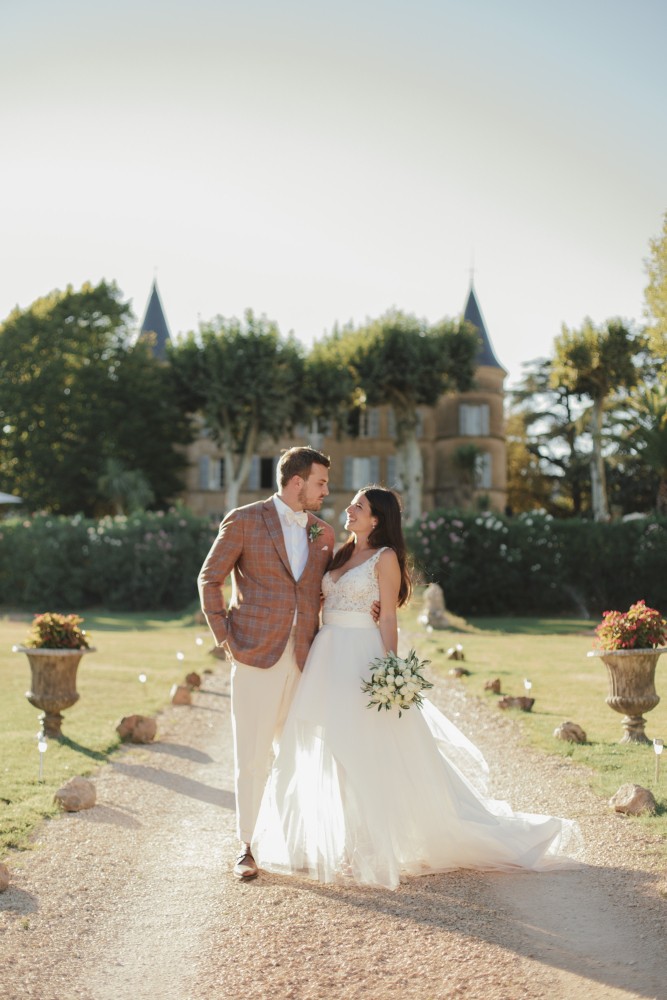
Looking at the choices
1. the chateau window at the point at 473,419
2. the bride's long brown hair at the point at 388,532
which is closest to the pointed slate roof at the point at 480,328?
the chateau window at the point at 473,419

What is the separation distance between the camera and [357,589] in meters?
5.34

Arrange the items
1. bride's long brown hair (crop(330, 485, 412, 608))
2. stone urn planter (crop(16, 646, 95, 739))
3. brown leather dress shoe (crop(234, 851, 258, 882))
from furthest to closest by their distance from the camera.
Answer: stone urn planter (crop(16, 646, 95, 739)), bride's long brown hair (crop(330, 485, 412, 608)), brown leather dress shoe (crop(234, 851, 258, 882))

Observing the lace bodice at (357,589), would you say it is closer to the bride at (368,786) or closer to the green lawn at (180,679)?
the bride at (368,786)

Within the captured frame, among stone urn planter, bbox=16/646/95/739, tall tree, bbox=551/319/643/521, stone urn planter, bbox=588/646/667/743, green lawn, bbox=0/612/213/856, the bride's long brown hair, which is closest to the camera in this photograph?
the bride's long brown hair

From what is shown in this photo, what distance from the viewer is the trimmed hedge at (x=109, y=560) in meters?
27.7

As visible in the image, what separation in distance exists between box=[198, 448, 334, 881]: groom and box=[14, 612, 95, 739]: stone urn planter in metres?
3.51

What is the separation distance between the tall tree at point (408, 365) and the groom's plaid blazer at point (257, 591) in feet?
98.9

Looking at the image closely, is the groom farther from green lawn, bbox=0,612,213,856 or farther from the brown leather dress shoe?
green lawn, bbox=0,612,213,856

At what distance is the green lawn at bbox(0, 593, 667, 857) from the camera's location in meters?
6.97

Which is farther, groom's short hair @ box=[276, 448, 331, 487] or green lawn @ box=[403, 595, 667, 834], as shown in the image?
green lawn @ box=[403, 595, 667, 834]

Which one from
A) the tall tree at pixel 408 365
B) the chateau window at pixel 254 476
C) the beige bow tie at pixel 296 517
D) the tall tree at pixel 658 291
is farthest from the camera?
the chateau window at pixel 254 476

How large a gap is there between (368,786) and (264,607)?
102 centimetres

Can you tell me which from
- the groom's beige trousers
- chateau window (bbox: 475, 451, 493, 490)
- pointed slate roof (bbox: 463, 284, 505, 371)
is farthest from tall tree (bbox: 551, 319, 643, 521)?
the groom's beige trousers

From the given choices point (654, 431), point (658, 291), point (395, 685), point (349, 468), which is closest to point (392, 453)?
point (349, 468)
